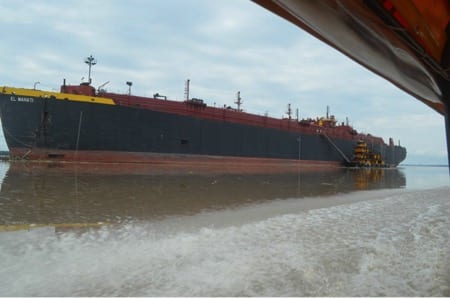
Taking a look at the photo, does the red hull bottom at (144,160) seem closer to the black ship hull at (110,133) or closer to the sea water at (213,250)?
the black ship hull at (110,133)

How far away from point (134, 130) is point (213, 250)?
17.1 m

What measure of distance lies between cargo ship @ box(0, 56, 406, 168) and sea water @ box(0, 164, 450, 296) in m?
13.0

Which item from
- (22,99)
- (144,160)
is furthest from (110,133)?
(22,99)

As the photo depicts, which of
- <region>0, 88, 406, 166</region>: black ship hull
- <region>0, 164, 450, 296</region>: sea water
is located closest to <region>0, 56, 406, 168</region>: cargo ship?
<region>0, 88, 406, 166</region>: black ship hull

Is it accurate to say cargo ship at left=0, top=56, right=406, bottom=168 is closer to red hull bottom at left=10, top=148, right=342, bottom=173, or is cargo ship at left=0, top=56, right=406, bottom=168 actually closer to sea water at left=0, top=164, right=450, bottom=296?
red hull bottom at left=10, top=148, right=342, bottom=173

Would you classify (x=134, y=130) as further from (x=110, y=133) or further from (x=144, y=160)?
(x=144, y=160)

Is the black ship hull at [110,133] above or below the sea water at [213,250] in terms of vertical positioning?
above

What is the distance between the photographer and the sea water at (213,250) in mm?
2279

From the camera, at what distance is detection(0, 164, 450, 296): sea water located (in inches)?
89.7

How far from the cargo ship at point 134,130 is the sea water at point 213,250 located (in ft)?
42.8

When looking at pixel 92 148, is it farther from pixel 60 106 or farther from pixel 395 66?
pixel 395 66

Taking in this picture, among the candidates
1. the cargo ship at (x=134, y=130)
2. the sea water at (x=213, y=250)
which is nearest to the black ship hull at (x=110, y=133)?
the cargo ship at (x=134, y=130)

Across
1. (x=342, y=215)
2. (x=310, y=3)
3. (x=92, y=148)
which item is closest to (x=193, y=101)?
(x=92, y=148)

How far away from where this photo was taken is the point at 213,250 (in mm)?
3197
